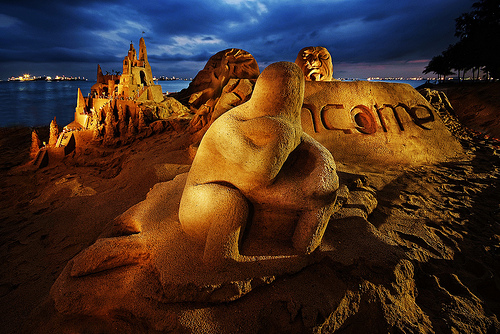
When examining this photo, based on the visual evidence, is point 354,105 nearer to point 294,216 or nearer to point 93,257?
point 294,216

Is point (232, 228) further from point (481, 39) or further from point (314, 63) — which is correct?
point (481, 39)

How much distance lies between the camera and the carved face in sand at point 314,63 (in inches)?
254

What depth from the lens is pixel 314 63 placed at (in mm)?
6469

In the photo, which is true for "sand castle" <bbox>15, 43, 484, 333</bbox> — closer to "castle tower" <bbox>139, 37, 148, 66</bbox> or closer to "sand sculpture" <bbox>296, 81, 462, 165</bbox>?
"sand sculpture" <bbox>296, 81, 462, 165</bbox>

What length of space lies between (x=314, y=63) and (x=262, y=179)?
215 inches

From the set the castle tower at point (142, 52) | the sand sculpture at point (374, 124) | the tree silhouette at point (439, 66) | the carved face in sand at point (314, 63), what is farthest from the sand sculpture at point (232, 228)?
the tree silhouette at point (439, 66)

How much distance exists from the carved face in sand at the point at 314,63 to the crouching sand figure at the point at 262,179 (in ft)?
15.1

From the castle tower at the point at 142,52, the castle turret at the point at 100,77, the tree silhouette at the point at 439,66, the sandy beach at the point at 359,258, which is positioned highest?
the tree silhouette at the point at 439,66

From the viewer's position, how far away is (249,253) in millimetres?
2184

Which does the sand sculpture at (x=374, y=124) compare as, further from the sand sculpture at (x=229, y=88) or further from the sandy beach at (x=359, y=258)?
the sand sculpture at (x=229, y=88)

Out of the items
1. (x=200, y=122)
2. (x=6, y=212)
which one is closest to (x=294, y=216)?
(x=200, y=122)

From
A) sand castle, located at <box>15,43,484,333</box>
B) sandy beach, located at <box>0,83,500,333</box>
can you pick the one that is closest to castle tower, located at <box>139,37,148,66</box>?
sandy beach, located at <box>0,83,500,333</box>

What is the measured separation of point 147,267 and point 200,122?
5.61m

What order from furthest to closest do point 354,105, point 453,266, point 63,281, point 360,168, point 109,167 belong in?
point 109,167
point 354,105
point 360,168
point 453,266
point 63,281
